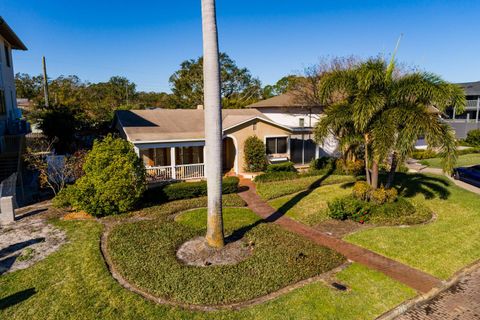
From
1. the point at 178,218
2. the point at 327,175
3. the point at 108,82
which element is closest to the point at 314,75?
the point at 327,175

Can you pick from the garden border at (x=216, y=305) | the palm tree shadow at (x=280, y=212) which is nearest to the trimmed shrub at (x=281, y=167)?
the palm tree shadow at (x=280, y=212)

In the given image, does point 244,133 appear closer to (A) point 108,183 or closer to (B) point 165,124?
(B) point 165,124

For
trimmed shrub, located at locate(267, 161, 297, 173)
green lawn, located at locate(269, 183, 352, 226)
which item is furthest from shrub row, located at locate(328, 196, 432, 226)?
trimmed shrub, located at locate(267, 161, 297, 173)

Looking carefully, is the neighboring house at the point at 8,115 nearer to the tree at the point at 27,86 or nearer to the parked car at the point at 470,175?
the parked car at the point at 470,175

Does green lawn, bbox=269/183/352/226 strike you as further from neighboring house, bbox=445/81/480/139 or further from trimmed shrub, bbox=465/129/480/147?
neighboring house, bbox=445/81/480/139

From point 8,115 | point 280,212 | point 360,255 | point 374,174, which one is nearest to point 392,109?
point 374,174

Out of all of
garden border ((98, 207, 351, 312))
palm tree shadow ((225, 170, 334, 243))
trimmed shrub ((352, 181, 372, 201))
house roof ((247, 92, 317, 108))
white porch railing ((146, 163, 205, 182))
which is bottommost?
garden border ((98, 207, 351, 312))
